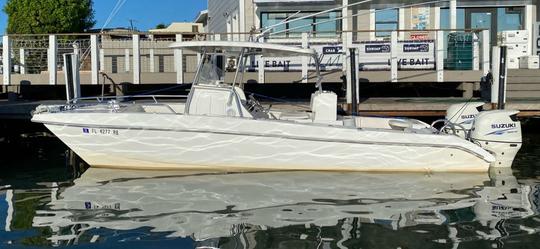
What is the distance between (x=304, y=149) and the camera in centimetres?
926

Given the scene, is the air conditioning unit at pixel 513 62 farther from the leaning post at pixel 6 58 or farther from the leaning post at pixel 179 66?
the leaning post at pixel 6 58

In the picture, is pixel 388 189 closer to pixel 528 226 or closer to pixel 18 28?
pixel 528 226

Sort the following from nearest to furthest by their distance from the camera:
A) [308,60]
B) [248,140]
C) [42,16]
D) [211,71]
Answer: [248,140] < [211,71] < [308,60] < [42,16]

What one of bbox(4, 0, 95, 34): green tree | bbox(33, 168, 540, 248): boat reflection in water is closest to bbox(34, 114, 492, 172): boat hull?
bbox(33, 168, 540, 248): boat reflection in water

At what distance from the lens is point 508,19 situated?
18844 mm

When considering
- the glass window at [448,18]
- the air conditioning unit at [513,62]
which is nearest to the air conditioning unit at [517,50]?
the air conditioning unit at [513,62]

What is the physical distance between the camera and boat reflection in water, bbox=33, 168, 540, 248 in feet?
20.1

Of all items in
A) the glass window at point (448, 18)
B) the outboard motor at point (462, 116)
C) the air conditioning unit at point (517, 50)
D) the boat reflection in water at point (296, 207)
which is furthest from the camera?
the glass window at point (448, 18)

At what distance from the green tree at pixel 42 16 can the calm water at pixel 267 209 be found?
26.7 m

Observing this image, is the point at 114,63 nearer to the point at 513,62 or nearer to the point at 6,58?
the point at 6,58

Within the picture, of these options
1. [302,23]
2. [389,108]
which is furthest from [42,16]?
[389,108]

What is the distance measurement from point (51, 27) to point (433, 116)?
2781cm

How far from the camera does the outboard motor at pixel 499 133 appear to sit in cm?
930

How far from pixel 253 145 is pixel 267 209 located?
2090 millimetres
